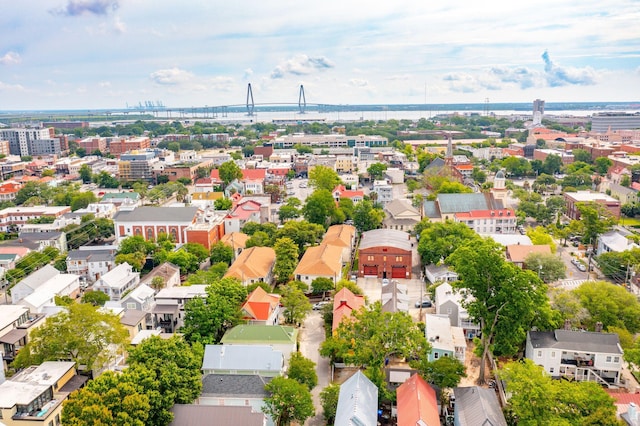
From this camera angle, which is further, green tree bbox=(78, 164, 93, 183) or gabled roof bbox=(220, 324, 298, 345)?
green tree bbox=(78, 164, 93, 183)

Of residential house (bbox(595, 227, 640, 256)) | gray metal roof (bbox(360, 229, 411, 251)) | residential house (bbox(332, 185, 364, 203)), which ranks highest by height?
residential house (bbox(332, 185, 364, 203))

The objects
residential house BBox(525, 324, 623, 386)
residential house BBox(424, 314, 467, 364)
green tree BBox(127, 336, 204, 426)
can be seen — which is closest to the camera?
green tree BBox(127, 336, 204, 426)

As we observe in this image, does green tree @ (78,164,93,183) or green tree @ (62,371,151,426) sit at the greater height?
green tree @ (78,164,93,183)

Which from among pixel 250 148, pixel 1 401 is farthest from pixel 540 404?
pixel 250 148

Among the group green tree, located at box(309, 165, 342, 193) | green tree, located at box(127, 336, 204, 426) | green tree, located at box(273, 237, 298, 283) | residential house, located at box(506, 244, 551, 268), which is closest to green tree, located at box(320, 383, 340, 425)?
green tree, located at box(127, 336, 204, 426)

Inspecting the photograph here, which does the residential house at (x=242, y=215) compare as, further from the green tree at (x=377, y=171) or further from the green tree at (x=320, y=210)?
the green tree at (x=377, y=171)

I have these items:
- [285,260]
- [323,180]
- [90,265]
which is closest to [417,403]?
[285,260]

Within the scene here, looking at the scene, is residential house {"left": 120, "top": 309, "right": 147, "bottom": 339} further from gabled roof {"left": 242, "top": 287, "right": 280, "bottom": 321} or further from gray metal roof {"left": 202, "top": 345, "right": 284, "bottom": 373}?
gray metal roof {"left": 202, "top": 345, "right": 284, "bottom": 373}
